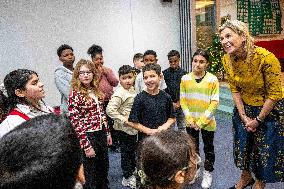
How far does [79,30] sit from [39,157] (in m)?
5.01

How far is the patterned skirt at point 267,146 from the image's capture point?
7.27 ft

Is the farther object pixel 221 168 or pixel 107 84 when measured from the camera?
pixel 107 84

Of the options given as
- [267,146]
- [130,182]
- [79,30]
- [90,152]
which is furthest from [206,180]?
[79,30]

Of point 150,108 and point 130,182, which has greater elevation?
point 150,108

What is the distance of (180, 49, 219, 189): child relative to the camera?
9.44ft

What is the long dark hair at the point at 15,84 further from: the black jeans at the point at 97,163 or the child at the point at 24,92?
the black jeans at the point at 97,163

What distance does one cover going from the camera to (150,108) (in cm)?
262

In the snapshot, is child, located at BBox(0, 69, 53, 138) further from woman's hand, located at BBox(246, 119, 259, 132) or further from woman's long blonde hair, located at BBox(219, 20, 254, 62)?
woman's hand, located at BBox(246, 119, 259, 132)

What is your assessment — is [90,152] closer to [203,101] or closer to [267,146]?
[203,101]

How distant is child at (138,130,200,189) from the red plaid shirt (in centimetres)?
121

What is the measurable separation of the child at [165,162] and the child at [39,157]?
505 millimetres

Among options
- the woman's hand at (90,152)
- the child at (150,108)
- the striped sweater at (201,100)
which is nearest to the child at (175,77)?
the striped sweater at (201,100)

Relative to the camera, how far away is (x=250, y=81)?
220 centimetres

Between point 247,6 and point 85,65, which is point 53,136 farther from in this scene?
point 247,6
